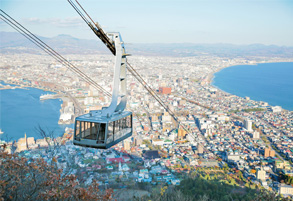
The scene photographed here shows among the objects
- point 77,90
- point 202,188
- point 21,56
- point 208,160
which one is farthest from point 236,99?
point 21,56

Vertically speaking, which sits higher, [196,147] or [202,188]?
[202,188]

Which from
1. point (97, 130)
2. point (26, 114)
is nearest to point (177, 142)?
point (26, 114)

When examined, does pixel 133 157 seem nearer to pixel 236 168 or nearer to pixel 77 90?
pixel 236 168

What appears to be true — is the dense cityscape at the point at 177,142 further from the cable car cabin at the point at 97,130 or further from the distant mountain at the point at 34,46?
the distant mountain at the point at 34,46

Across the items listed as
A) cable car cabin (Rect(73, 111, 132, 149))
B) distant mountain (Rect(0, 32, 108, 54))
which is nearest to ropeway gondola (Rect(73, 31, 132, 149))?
cable car cabin (Rect(73, 111, 132, 149))

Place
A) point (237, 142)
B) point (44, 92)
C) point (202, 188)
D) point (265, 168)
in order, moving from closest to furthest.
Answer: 1. point (202, 188)
2. point (265, 168)
3. point (237, 142)
4. point (44, 92)

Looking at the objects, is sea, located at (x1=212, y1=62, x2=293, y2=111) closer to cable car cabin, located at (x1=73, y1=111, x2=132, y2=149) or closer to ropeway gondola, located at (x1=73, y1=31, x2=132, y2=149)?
ropeway gondola, located at (x1=73, y1=31, x2=132, y2=149)
